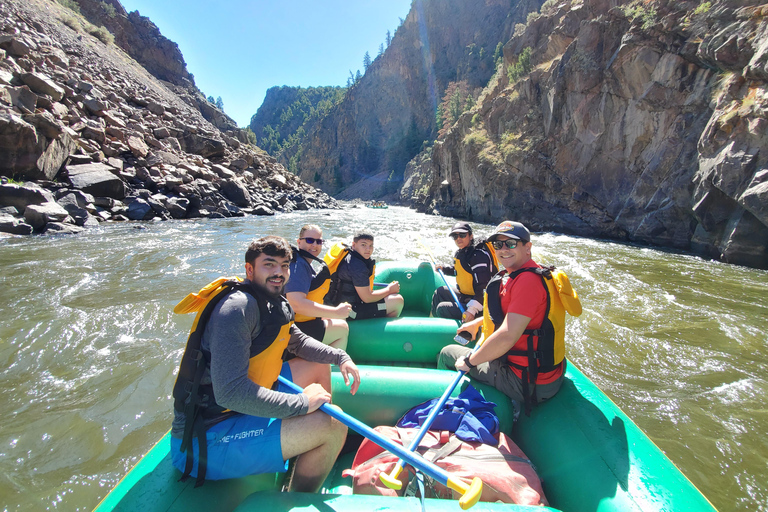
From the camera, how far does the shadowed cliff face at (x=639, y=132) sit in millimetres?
8523

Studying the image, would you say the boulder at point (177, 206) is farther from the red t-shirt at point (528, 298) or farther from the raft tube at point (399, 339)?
the red t-shirt at point (528, 298)

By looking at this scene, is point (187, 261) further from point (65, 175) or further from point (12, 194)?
point (65, 175)

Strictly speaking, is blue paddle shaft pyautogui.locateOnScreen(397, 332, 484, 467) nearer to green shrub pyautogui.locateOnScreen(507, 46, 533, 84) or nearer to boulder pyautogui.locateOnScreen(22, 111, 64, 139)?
boulder pyautogui.locateOnScreen(22, 111, 64, 139)

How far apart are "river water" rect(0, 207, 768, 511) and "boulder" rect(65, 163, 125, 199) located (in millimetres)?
4318

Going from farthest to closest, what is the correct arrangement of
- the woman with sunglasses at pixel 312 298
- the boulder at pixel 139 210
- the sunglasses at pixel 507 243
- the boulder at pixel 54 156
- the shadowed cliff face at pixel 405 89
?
the shadowed cliff face at pixel 405 89 → the boulder at pixel 139 210 → the boulder at pixel 54 156 → the woman with sunglasses at pixel 312 298 → the sunglasses at pixel 507 243

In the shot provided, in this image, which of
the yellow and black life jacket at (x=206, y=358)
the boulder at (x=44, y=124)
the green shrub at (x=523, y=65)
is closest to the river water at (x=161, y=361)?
the yellow and black life jacket at (x=206, y=358)

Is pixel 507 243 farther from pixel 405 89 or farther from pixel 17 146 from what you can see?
pixel 405 89

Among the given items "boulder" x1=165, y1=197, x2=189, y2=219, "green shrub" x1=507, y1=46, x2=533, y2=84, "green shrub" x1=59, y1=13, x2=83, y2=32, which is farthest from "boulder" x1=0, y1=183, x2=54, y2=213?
"green shrub" x1=59, y1=13, x2=83, y2=32

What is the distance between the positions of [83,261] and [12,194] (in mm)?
4622

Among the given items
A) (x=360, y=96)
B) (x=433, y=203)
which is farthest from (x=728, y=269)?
(x=360, y=96)

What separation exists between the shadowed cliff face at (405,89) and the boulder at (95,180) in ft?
170

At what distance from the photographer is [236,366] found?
1422mm

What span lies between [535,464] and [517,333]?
0.77 m

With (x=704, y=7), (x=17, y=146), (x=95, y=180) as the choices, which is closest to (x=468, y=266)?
(x=17, y=146)
